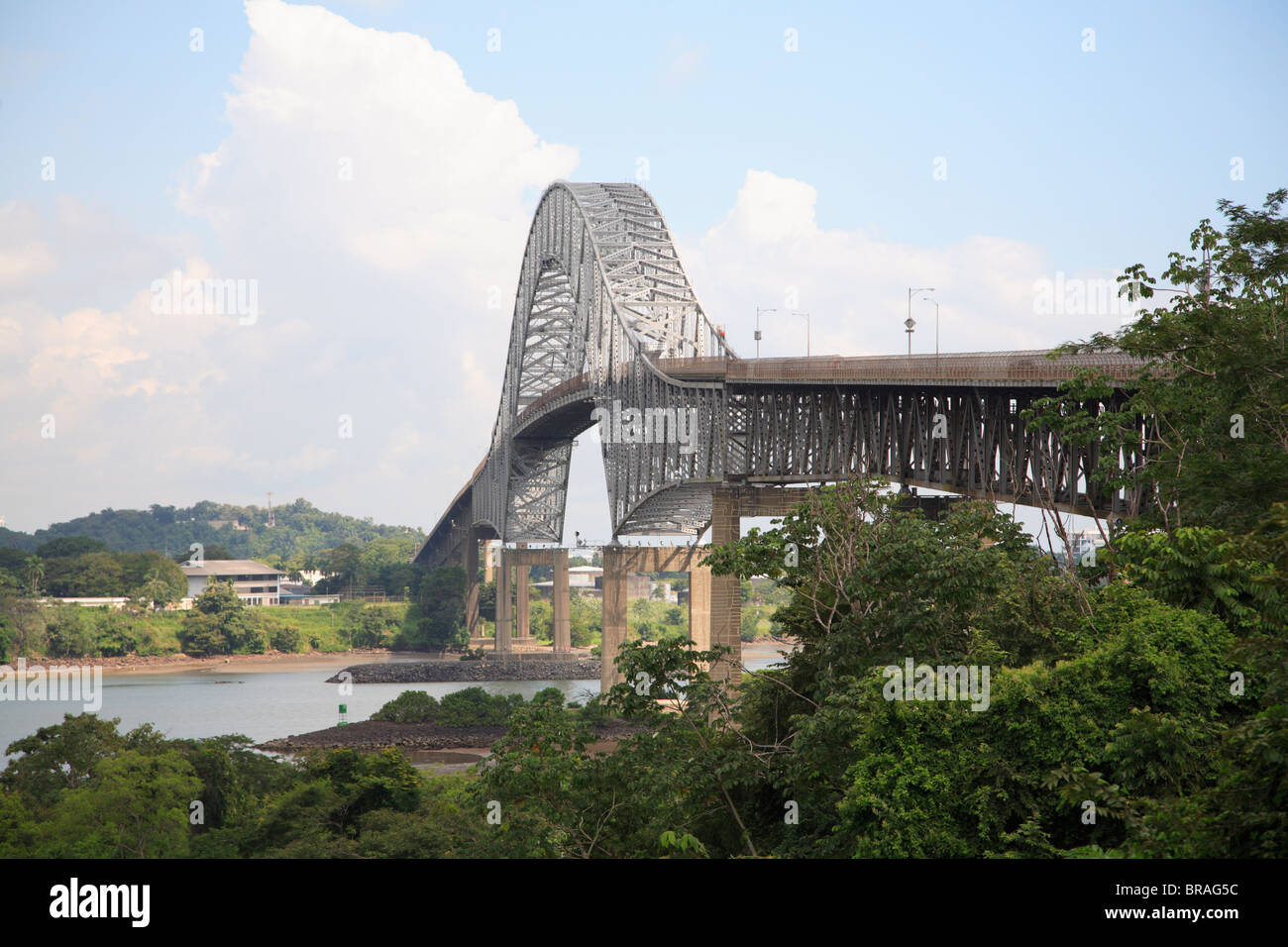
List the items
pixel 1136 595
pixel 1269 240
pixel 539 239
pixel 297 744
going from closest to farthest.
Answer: pixel 1136 595
pixel 1269 240
pixel 297 744
pixel 539 239

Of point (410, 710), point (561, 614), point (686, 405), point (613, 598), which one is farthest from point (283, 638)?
point (686, 405)

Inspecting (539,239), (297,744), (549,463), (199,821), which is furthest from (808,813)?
(549,463)

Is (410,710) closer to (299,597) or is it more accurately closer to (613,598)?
(613,598)

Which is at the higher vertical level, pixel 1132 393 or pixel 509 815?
pixel 1132 393

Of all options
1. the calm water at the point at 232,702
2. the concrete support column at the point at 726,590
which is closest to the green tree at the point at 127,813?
the calm water at the point at 232,702

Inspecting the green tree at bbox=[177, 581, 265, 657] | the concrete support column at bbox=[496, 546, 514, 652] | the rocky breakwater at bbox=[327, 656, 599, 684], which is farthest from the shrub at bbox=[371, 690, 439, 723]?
the green tree at bbox=[177, 581, 265, 657]
